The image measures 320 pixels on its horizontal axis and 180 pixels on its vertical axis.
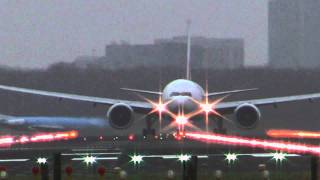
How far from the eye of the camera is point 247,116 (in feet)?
155

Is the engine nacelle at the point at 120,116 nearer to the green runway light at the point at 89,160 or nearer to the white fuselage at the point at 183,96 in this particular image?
the white fuselage at the point at 183,96

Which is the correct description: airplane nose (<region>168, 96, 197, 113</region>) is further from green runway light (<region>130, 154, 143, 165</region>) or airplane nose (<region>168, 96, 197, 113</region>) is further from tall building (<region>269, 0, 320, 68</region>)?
tall building (<region>269, 0, 320, 68</region>)

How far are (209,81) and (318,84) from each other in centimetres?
1236

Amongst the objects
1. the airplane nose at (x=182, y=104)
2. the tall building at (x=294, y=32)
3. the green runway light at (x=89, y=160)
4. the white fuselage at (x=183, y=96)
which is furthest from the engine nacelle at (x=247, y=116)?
the tall building at (x=294, y=32)

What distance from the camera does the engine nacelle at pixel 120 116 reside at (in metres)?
47.0

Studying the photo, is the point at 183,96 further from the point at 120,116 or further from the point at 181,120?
the point at 120,116

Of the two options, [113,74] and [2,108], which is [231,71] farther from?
[2,108]

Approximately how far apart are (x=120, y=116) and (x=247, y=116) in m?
7.50

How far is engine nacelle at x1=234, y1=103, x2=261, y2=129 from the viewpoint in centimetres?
4716

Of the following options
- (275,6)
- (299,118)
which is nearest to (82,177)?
(299,118)

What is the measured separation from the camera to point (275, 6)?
423 feet

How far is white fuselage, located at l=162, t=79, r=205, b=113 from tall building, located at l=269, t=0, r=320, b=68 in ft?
197

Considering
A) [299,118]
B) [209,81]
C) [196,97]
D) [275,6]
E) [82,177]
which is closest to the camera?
[82,177]

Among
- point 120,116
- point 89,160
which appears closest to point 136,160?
point 89,160
